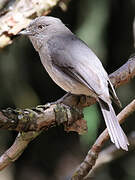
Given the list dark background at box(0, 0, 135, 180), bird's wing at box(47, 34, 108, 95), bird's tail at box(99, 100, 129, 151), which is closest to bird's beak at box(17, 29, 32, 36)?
bird's wing at box(47, 34, 108, 95)

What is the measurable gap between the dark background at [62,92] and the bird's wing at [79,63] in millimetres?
722

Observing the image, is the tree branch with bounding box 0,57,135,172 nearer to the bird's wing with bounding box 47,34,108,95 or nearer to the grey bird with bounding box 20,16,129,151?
the grey bird with bounding box 20,16,129,151

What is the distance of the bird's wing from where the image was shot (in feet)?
10.9

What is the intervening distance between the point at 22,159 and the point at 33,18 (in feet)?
4.99

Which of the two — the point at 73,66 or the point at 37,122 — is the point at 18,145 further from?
the point at 73,66

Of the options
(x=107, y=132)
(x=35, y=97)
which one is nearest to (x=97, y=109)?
(x=35, y=97)

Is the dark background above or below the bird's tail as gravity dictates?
below

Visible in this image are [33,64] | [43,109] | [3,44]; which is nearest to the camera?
[43,109]

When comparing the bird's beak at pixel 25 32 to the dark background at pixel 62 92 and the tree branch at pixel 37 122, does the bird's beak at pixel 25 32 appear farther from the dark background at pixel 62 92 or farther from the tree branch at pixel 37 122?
the tree branch at pixel 37 122

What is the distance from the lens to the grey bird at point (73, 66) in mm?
3178

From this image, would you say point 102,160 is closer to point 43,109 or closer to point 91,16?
point 43,109

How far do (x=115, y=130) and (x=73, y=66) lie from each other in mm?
684

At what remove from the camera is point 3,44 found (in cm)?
386

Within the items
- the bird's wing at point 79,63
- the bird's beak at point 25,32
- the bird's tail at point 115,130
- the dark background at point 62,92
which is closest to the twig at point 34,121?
the bird's tail at point 115,130
